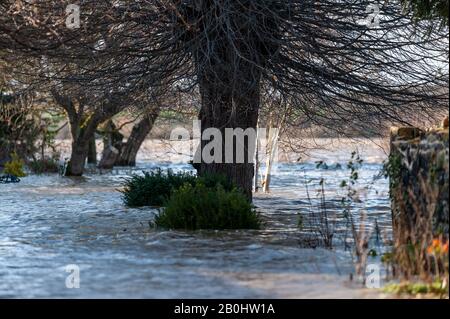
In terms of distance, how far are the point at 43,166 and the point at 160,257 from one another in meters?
27.0

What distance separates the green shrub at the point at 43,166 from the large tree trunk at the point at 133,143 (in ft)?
13.2

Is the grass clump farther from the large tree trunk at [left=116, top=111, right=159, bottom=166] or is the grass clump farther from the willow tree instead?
the large tree trunk at [left=116, top=111, right=159, bottom=166]

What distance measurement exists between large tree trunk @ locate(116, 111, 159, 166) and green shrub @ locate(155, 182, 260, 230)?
75.7 ft

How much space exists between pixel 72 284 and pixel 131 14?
892 cm

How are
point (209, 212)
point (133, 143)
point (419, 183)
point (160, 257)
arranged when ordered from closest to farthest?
point (419, 183) → point (160, 257) → point (209, 212) → point (133, 143)

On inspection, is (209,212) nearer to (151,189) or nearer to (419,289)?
(151,189)

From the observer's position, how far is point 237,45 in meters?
18.0

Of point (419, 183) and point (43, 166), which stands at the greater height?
point (419, 183)

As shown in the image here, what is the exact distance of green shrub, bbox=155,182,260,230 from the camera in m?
15.6

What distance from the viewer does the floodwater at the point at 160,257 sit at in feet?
33.3

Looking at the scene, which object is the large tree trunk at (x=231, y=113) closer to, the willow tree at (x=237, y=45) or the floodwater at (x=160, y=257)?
the willow tree at (x=237, y=45)

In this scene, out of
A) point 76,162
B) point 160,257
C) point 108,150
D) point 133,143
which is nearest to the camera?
point 160,257

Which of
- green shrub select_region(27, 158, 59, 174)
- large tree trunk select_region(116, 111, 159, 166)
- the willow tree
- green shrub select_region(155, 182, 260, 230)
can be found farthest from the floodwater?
large tree trunk select_region(116, 111, 159, 166)

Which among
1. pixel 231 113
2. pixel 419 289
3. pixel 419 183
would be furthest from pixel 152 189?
pixel 419 289
